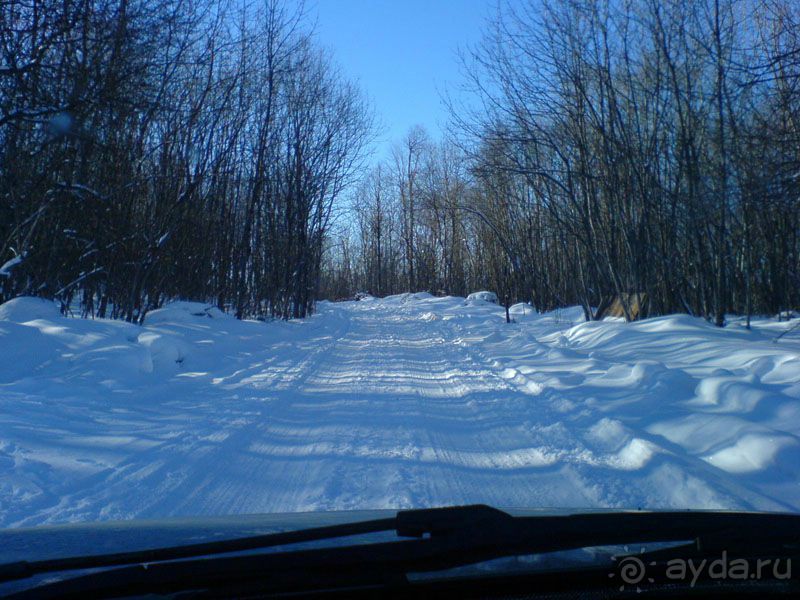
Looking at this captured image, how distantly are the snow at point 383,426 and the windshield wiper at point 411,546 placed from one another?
6.66 ft

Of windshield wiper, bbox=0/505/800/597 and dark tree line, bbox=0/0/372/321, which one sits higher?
dark tree line, bbox=0/0/372/321

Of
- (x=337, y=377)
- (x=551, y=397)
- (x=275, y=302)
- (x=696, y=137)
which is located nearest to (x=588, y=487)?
(x=551, y=397)

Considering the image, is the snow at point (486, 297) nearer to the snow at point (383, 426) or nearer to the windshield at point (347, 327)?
the windshield at point (347, 327)

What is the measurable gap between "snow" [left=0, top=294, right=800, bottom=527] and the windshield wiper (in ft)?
6.66

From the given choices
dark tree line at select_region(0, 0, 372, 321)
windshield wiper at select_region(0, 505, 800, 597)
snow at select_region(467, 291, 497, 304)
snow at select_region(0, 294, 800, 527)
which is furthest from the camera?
snow at select_region(467, 291, 497, 304)

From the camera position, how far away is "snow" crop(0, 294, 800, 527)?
4.94 meters

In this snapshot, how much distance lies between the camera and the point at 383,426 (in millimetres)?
7348

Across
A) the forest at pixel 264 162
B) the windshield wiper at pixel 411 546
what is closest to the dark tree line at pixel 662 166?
the forest at pixel 264 162

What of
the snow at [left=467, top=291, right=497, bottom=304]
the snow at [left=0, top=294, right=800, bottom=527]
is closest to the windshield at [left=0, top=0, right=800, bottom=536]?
the snow at [left=0, top=294, right=800, bottom=527]

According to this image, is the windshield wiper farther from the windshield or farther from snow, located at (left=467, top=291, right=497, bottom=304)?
snow, located at (left=467, top=291, right=497, bottom=304)

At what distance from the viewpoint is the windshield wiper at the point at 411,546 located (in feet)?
7.12

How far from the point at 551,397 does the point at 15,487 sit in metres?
6.21

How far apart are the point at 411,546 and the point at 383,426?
5.01 meters

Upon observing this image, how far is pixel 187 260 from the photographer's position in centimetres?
2156
